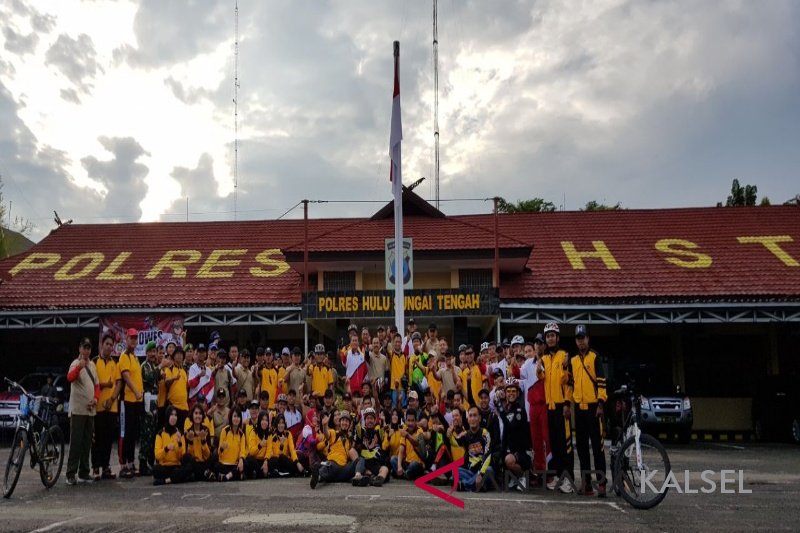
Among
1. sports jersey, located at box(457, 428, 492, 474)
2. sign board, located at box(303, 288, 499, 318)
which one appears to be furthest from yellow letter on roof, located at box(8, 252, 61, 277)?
sports jersey, located at box(457, 428, 492, 474)

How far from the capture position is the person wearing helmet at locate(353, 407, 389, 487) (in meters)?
10.6

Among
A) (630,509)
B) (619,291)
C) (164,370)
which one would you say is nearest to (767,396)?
(619,291)

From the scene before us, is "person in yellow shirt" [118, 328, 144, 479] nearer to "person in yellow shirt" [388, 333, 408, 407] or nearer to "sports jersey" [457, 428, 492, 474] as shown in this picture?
"person in yellow shirt" [388, 333, 408, 407]

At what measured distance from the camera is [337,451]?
1112cm

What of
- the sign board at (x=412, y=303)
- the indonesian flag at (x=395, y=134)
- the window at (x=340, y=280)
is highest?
the indonesian flag at (x=395, y=134)

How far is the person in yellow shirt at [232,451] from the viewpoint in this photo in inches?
430

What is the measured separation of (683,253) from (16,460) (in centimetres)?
1806

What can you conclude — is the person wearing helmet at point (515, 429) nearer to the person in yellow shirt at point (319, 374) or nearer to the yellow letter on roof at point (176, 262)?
the person in yellow shirt at point (319, 374)

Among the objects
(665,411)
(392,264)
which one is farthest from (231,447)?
(665,411)

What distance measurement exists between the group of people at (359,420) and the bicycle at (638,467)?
754 mm

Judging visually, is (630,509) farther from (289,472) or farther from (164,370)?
(164,370)

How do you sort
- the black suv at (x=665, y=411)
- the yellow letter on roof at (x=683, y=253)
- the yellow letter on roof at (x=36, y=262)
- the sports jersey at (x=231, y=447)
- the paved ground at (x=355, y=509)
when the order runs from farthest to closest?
1. the yellow letter on roof at (x=36, y=262)
2. the yellow letter on roof at (x=683, y=253)
3. the black suv at (x=665, y=411)
4. the sports jersey at (x=231, y=447)
5. the paved ground at (x=355, y=509)

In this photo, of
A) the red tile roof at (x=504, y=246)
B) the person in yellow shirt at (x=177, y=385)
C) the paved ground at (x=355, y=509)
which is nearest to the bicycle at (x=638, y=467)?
the paved ground at (x=355, y=509)

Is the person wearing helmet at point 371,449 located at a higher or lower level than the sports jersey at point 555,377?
lower
